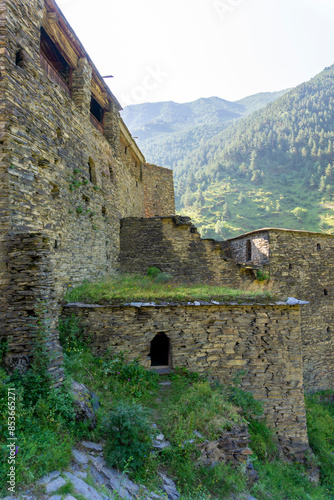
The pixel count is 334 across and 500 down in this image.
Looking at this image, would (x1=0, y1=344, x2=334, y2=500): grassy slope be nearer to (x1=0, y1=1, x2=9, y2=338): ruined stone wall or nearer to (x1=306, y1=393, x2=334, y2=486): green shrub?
(x1=306, y1=393, x2=334, y2=486): green shrub

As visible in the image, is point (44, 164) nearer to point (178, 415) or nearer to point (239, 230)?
point (178, 415)

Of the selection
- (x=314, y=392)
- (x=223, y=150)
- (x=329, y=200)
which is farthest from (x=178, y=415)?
(x=223, y=150)

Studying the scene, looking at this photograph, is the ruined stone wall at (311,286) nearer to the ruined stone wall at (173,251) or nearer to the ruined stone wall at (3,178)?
the ruined stone wall at (173,251)

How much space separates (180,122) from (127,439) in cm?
17612

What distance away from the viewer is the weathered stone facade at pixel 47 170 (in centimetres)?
520

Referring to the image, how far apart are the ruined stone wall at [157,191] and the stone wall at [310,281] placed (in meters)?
7.34

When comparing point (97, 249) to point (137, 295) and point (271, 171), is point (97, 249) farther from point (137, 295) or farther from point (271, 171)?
point (271, 171)

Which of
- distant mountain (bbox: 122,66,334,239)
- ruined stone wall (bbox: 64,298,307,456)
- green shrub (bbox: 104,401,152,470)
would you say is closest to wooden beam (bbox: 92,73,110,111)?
ruined stone wall (bbox: 64,298,307,456)

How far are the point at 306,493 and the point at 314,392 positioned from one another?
885 centimetres

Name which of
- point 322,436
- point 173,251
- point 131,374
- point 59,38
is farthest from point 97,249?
point 322,436

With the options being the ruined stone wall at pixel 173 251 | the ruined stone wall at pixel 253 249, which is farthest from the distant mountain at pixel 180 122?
the ruined stone wall at pixel 173 251

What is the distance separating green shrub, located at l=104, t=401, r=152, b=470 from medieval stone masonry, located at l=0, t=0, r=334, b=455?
142 cm

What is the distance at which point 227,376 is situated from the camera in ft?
25.6

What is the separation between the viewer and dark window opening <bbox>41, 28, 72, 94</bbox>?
26.8 feet
